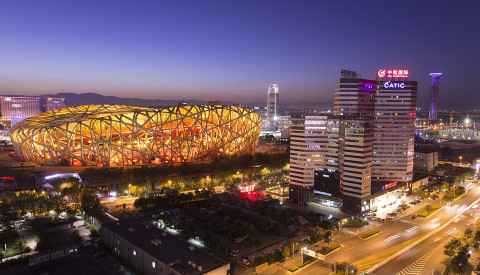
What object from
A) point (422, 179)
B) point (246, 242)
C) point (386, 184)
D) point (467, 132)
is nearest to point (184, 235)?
point (246, 242)

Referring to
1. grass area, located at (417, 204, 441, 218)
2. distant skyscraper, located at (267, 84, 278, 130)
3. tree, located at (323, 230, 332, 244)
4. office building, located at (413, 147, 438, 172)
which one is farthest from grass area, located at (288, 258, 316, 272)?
distant skyscraper, located at (267, 84, 278, 130)

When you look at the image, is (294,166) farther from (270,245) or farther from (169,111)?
(169,111)

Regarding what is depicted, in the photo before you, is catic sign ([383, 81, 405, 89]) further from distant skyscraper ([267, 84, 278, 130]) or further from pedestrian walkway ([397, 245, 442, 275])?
distant skyscraper ([267, 84, 278, 130])

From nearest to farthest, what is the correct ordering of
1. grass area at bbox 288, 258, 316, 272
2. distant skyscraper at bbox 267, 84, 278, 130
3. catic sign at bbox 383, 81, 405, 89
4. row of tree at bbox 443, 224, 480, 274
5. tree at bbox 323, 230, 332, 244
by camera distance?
1. row of tree at bbox 443, 224, 480, 274
2. grass area at bbox 288, 258, 316, 272
3. tree at bbox 323, 230, 332, 244
4. catic sign at bbox 383, 81, 405, 89
5. distant skyscraper at bbox 267, 84, 278, 130

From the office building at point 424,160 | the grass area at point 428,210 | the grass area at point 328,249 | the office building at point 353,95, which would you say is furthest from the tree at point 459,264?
the office building at point 424,160

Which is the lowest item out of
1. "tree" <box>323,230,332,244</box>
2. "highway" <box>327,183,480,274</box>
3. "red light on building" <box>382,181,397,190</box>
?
"highway" <box>327,183,480,274</box>

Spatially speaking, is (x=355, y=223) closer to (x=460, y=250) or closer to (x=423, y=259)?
(x=423, y=259)

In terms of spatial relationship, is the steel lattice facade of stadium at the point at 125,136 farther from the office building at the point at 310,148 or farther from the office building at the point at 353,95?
the office building at the point at 353,95
